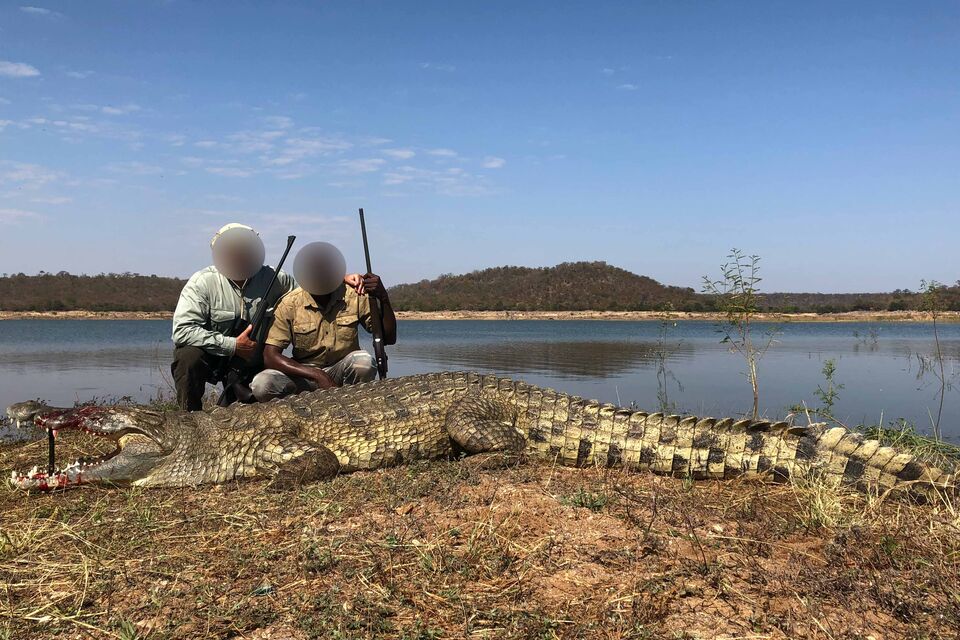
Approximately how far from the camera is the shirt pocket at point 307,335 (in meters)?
6.41

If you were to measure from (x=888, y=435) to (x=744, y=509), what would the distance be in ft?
12.2

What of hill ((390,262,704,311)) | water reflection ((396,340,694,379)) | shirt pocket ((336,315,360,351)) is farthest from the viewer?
hill ((390,262,704,311))

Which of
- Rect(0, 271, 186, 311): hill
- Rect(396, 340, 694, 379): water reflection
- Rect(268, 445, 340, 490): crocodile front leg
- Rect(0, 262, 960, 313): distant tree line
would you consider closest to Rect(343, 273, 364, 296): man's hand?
Rect(268, 445, 340, 490): crocodile front leg

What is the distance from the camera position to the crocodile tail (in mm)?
3668

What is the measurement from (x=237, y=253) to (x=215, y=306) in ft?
2.02

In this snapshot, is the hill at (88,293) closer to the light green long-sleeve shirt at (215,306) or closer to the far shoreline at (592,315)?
the far shoreline at (592,315)

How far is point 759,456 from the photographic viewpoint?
13.8 ft

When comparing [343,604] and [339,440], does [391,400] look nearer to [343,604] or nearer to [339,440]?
[339,440]

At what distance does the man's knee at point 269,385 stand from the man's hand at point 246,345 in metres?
0.24

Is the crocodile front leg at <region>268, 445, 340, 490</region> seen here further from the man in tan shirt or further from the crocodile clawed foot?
the man in tan shirt

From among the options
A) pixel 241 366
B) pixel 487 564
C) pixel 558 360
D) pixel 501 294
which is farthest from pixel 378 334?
pixel 501 294

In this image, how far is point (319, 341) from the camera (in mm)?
6484

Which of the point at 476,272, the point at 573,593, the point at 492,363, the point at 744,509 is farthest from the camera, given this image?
the point at 476,272

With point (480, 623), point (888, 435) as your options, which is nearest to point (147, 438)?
point (480, 623)
